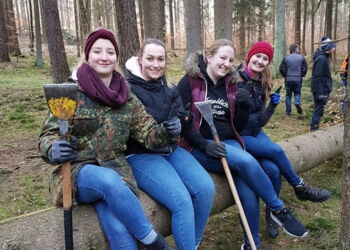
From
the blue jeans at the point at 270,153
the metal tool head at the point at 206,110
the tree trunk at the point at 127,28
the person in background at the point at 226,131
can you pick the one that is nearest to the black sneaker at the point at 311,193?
the blue jeans at the point at 270,153

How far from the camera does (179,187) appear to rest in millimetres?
2621

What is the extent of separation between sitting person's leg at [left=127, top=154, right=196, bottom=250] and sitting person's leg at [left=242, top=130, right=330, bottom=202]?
3.70 ft

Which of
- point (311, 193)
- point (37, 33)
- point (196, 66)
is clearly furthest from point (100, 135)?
point (37, 33)

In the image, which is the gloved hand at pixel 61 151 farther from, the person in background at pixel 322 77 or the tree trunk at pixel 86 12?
the tree trunk at pixel 86 12

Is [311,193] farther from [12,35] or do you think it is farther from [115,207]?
[12,35]

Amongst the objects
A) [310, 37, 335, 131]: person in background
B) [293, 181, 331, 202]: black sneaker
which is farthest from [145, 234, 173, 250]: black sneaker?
[310, 37, 335, 131]: person in background

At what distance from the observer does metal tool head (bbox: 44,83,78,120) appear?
7.63 feet

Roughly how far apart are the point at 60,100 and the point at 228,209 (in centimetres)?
270

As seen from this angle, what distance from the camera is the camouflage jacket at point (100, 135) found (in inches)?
97.3

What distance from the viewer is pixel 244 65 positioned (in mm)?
3887

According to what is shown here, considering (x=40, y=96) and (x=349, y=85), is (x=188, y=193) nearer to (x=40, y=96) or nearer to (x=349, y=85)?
(x=349, y=85)

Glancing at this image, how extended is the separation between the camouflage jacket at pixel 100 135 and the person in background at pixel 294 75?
6727 mm

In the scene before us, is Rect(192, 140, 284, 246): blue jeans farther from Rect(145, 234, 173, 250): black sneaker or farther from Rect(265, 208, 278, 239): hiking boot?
Rect(145, 234, 173, 250): black sneaker

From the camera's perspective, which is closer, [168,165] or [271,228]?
[168,165]
